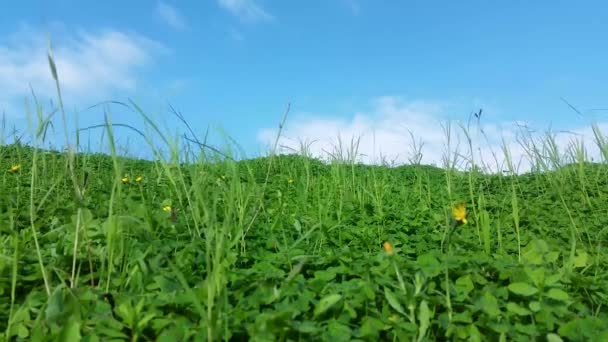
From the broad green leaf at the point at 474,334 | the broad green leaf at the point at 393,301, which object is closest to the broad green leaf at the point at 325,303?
the broad green leaf at the point at 393,301

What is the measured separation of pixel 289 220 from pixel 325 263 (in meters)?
1.03

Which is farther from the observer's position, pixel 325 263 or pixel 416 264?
pixel 325 263

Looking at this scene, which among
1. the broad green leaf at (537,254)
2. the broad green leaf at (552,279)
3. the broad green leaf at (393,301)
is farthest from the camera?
the broad green leaf at (537,254)

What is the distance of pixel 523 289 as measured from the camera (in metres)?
1.77

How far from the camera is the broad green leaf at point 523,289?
176cm

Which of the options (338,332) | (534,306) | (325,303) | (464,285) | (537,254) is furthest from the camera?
(537,254)

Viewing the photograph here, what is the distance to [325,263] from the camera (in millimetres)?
2127

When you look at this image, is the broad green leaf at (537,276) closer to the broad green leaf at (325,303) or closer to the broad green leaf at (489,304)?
the broad green leaf at (489,304)

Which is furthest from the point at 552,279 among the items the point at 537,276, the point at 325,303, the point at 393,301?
the point at 325,303

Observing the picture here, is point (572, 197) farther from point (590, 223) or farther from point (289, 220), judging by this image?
point (289, 220)

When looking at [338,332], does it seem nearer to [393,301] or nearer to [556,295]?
[393,301]

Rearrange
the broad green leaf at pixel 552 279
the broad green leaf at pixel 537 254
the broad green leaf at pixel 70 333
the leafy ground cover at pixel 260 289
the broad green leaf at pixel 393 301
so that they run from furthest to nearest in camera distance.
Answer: the broad green leaf at pixel 537 254 < the broad green leaf at pixel 552 279 < the broad green leaf at pixel 393 301 < the leafy ground cover at pixel 260 289 < the broad green leaf at pixel 70 333

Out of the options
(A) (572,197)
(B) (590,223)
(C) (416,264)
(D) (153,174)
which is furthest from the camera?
(D) (153,174)

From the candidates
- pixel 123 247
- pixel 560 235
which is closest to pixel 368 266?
pixel 123 247
